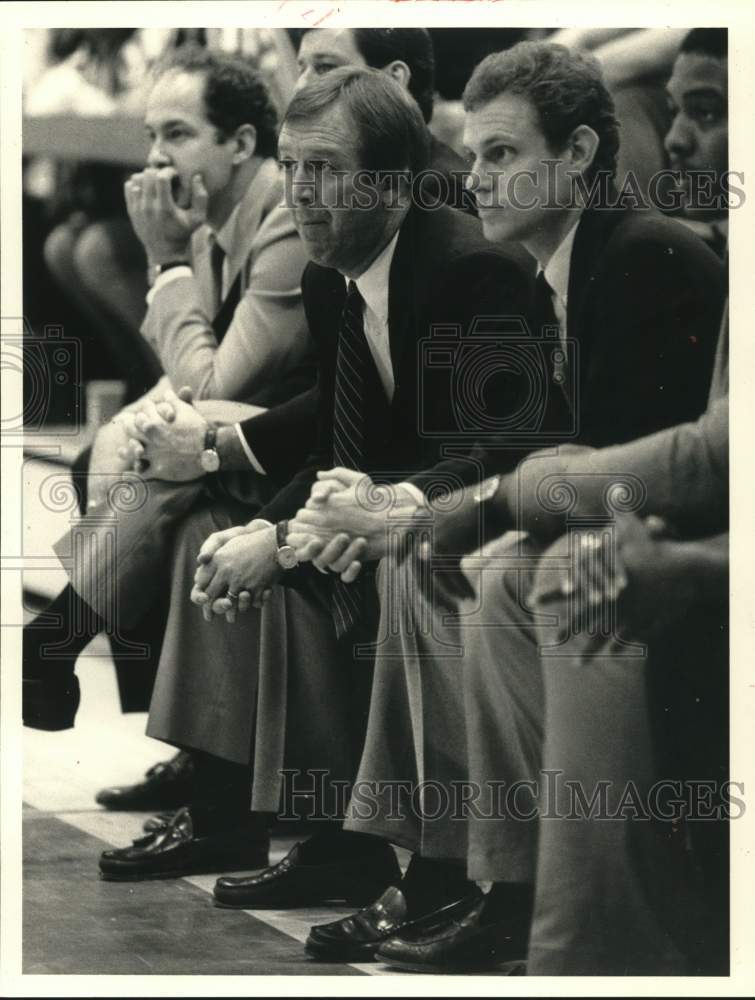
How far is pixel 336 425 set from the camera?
4.97m

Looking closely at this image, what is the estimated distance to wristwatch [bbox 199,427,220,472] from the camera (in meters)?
5.05

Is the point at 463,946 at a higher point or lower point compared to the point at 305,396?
lower

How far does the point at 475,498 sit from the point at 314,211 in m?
0.97

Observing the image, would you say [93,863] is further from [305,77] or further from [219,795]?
[305,77]

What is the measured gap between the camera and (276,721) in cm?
505

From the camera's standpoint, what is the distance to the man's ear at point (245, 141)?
5.00 m

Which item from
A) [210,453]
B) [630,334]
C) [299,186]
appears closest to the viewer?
[630,334]

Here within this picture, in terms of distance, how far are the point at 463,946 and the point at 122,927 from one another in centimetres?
103

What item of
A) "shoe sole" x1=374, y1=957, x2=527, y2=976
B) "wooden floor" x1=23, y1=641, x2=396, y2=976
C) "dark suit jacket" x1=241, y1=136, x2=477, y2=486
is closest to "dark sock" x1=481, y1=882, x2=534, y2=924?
"shoe sole" x1=374, y1=957, x2=527, y2=976

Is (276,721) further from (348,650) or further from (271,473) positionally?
(271,473)

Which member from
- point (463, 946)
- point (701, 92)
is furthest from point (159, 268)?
point (463, 946)

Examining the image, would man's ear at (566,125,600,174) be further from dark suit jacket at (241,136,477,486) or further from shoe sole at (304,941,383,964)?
shoe sole at (304,941,383,964)

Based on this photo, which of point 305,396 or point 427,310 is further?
point 305,396

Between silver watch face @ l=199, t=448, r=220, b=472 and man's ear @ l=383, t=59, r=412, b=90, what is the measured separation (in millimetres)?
1225
